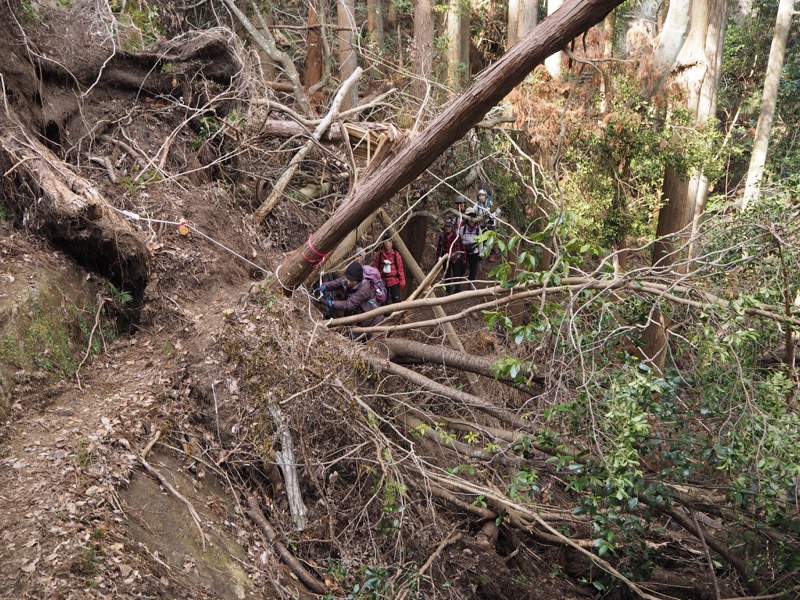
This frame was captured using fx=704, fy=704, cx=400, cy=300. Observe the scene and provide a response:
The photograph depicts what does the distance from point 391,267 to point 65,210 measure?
14.1ft

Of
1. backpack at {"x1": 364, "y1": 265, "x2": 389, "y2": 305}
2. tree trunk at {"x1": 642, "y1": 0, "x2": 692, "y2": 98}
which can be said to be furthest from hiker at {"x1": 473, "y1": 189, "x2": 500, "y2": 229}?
tree trunk at {"x1": 642, "y1": 0, "x2": 692, "y2": 98}

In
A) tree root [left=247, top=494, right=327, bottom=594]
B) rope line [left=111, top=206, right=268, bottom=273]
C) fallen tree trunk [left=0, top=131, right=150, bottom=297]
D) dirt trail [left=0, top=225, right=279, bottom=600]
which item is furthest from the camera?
rope line [left=111, top=206, right=268, bottom=273]

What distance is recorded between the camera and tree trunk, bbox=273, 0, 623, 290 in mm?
5691

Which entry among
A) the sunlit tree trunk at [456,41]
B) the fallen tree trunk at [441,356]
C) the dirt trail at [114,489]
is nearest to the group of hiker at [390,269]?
the fallen tree trunk at [441,356]

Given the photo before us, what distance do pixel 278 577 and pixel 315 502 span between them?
38.2 inches

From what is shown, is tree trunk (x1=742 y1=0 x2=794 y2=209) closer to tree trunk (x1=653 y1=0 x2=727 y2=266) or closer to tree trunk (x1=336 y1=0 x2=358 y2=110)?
tree trunk (x1=653 y1=0 x2=727 y2=266)

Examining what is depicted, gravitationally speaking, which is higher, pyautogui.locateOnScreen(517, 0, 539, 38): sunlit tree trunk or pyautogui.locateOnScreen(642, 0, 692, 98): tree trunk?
pyautogui.locateOnScreen(517, 0, 539, 38): sunlit tree trunk

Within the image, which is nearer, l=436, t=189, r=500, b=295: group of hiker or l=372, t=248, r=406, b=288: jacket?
l=372, t=248, r=406, b=288: jacket

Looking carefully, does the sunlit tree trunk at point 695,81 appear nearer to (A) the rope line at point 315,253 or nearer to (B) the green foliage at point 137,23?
(A) the rope line at point 315,253

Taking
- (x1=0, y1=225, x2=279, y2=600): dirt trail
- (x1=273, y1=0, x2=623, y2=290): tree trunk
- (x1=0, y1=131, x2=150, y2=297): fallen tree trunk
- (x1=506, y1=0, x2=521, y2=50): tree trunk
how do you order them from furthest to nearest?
(x1=506, y1=0, x2=521, y2=50): tree trunk < (x1=0, y1=131, x2=150, y2=297): fallen tree trunk < (x1=273, y1=0, x2=623, y2=290): tree trunk < (x1=0, y1=225, x2=279, y2=600): dirt trail

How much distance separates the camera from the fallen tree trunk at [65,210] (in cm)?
642

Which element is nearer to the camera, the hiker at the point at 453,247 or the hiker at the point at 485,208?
the hiker at the point at 485,208

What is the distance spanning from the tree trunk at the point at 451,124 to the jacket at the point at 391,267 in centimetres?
226

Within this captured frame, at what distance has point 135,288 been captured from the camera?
7.10 metres
